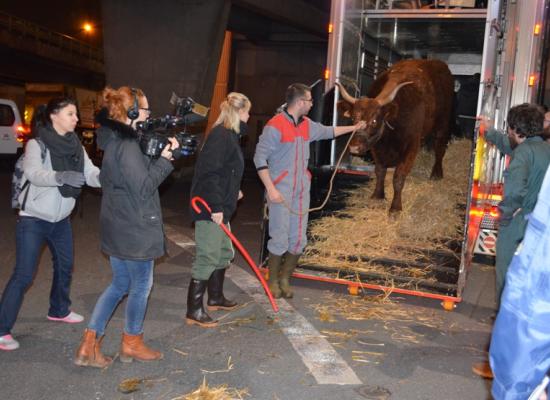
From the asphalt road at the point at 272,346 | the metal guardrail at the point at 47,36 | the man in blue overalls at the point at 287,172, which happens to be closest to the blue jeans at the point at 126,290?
the asphalt road at the point at 272,346

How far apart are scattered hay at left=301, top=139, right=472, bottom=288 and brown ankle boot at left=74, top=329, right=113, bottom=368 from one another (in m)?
2.93

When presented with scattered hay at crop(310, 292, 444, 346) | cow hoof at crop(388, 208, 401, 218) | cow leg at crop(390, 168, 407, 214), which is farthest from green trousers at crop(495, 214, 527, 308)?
cow leg at crop(390, 168, 407, 214)

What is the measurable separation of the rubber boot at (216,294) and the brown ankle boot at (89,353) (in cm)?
153

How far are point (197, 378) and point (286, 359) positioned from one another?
72cm

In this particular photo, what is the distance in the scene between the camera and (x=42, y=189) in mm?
4359

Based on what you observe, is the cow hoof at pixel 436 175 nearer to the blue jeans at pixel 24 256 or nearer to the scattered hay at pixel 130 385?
the blue jeans at pixel 24 256

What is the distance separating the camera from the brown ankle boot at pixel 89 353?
13.1ft

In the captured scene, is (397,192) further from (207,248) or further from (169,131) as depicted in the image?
(169,131)

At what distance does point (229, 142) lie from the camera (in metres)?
4.88

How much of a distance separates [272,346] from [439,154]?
223 inches

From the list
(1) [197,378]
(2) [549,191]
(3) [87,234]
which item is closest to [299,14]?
(3) [87,234]

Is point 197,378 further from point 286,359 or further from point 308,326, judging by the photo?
point 308,326

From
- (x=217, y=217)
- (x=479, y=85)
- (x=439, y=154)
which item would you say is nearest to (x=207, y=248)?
(x=217, y=217)

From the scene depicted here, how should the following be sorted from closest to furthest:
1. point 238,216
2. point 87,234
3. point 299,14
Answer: point 87,234
point 238,216
point 299,14
